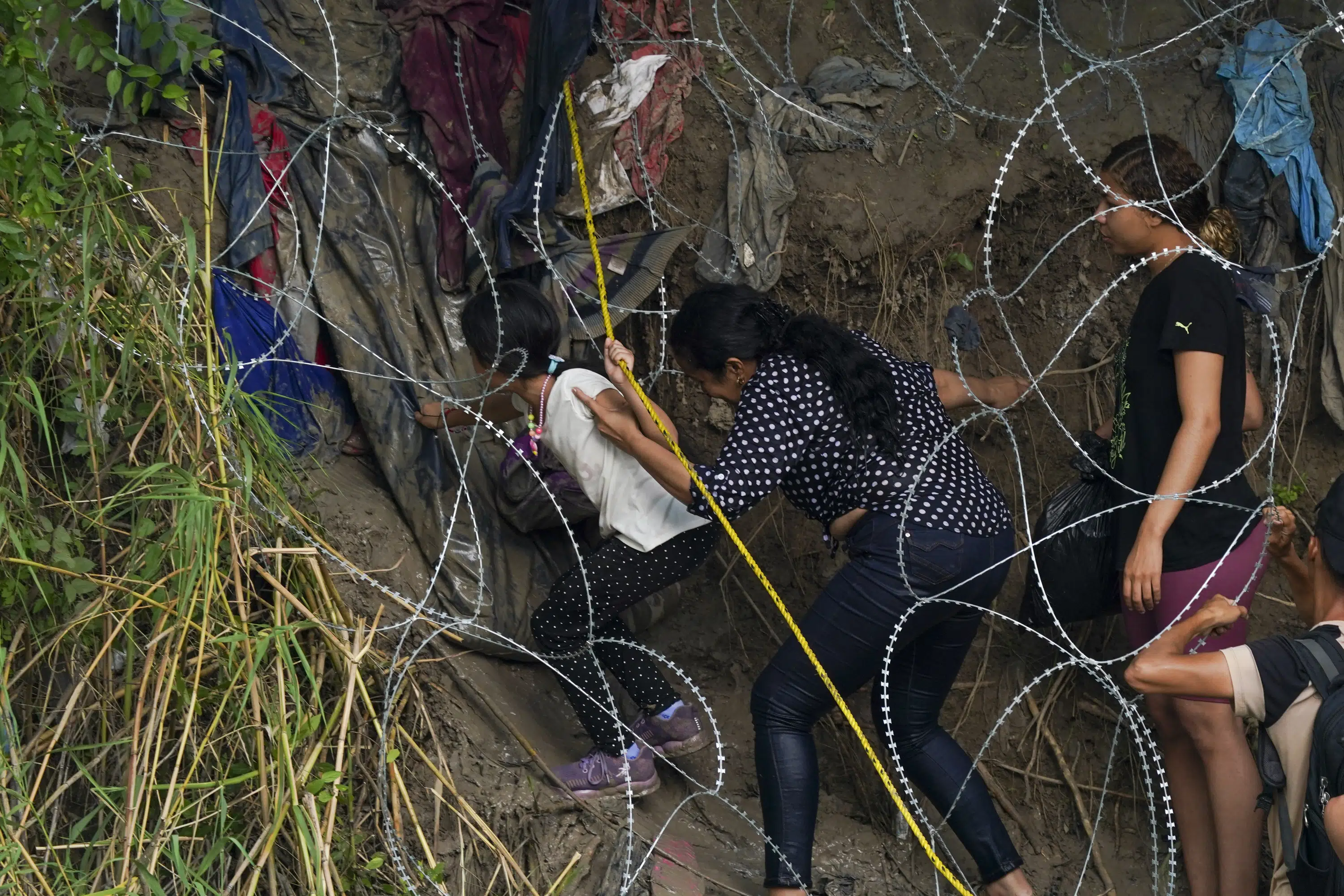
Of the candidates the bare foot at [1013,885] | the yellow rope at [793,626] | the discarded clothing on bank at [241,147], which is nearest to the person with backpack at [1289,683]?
the yellow rope at [793,626]

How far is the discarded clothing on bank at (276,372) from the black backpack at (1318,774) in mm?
2818

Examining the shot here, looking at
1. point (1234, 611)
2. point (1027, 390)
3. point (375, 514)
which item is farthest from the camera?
point (375, 514)

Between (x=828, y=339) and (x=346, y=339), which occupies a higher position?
(x=828, y=339)

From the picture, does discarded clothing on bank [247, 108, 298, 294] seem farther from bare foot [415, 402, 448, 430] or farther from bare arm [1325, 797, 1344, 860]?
bare arm [1325, 797, 1344, 860]

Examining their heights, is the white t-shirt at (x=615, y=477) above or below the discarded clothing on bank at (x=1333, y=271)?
below

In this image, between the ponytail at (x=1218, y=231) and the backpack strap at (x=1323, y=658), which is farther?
the ponytail at (x=1218, y=231)

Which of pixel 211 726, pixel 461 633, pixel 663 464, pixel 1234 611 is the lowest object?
pixel 461 633

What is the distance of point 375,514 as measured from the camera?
4.36 m

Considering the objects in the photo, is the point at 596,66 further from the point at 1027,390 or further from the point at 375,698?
the point at 375,698

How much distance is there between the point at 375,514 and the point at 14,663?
1.28m

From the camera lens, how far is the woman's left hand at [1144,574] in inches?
129

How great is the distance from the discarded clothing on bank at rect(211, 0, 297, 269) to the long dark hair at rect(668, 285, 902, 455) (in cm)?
167

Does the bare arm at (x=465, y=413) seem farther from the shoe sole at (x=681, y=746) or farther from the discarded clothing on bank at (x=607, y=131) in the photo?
the shoe sole at (x=681, y=746)

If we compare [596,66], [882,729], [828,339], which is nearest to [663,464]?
[828,339]
